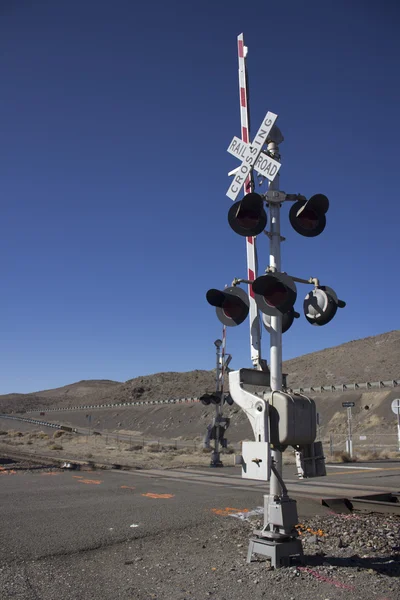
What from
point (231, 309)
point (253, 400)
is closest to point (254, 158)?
point (231, 309)

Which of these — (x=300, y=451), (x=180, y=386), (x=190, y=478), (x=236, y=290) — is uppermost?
(x=180, y=386)

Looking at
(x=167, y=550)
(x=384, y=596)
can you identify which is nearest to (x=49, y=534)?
(x=167, y=550)

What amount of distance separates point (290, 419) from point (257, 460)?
57 centimetres

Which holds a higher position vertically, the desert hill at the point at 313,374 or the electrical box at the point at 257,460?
the desert hill at the point at 313,374

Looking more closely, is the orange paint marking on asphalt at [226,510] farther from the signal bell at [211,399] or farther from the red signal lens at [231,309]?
the signal bell at [211,399]

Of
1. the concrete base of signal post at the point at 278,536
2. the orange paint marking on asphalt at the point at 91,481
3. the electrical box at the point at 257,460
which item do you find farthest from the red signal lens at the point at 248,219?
the orange paint marking on asphalt at the point at 91,481

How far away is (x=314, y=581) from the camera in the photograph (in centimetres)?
518

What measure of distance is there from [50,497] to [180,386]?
9787 cm

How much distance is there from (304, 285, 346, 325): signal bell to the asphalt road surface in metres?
2.95

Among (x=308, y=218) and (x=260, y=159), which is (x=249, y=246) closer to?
(x=308, y=218)

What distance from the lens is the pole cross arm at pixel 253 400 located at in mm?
5566

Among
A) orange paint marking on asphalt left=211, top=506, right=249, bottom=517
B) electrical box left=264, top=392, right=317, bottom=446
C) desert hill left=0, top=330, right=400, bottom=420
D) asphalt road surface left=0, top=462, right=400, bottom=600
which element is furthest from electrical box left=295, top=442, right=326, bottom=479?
desert hill left=0, top=330, right=400, bottom=420

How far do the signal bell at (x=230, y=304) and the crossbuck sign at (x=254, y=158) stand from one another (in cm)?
119

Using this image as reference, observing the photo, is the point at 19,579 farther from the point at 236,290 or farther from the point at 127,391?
the point at 127,391
